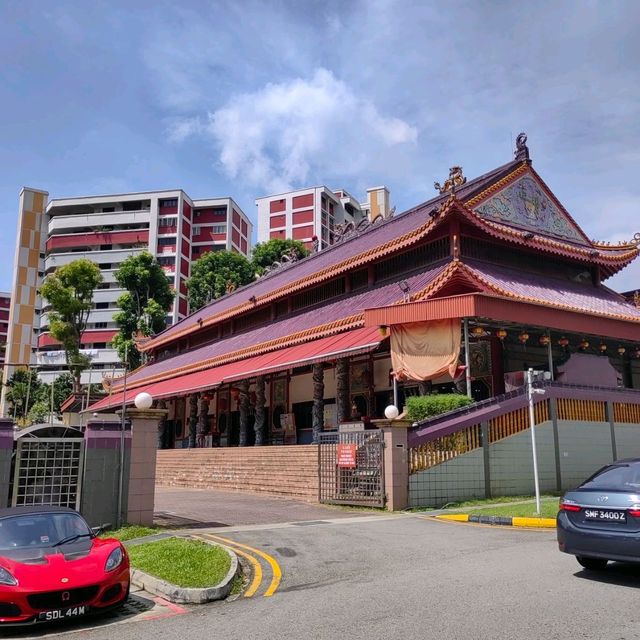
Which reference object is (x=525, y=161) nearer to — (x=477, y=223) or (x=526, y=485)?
(x=477, y=223)

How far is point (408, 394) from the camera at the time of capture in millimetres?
24156

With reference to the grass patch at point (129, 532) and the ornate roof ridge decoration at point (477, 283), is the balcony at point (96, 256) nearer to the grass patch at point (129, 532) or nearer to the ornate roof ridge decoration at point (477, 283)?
the ornate roof ridge decoration at point (477, 283)

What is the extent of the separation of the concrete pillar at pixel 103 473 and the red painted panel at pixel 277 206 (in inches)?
3290

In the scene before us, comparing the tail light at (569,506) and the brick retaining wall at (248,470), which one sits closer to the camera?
the tail light at (569,506)

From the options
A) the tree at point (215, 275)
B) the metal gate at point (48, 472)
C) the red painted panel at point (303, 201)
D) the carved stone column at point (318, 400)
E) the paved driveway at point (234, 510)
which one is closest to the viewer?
the metal gate at point (48, 472)

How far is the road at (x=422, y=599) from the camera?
5.59 meters

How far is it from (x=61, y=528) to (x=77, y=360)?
43176mm

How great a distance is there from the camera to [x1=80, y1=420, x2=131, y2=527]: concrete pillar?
11.9 metres

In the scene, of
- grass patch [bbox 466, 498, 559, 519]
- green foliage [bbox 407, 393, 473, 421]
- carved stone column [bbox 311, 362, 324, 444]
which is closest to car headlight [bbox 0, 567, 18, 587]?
grass patch [bbox 466, 498, 559, 519]

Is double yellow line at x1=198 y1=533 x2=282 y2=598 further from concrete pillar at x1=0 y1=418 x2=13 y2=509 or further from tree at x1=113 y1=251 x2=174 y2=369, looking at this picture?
tree at x1=113 y1=251 x2=174 y2=369

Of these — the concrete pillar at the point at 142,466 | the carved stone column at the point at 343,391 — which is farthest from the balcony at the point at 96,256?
the concrete pillar at the point at 142,466

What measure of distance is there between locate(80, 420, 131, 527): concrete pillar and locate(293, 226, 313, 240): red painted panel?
79474 mm

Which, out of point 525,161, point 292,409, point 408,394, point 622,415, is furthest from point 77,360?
point 622,415

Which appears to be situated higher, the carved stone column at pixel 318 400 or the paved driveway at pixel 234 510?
the carved stone column at pixel 318 400
